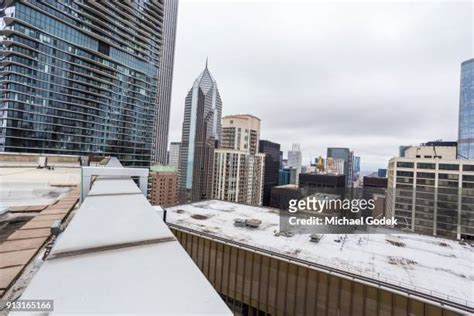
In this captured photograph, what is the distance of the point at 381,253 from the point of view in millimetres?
6840

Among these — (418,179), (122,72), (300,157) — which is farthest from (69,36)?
(300,157)

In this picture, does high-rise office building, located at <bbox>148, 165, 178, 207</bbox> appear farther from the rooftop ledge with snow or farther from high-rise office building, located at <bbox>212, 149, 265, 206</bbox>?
the rooftop ledge with snow

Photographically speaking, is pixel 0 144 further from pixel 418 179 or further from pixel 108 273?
pixel 418 179

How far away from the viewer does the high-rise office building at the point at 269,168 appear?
84.6m

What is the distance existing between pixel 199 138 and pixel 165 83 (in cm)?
4022

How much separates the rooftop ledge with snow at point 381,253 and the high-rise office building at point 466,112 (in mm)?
83637

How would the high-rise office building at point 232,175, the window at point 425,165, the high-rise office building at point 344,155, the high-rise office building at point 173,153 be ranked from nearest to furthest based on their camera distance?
1. the window at point 425,165
2. the high-rise office building at point 232,175
3. the high-rise office building at point 173,153
4. the high-rise office building at point 344,155

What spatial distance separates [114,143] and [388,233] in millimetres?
50367

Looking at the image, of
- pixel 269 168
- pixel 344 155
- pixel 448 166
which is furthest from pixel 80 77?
pixel 344 155

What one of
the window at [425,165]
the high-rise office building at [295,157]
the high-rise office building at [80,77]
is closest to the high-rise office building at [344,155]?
the high-rise office building at [295,157]

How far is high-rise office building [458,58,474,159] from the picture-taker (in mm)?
67994

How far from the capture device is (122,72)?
49.1 meters

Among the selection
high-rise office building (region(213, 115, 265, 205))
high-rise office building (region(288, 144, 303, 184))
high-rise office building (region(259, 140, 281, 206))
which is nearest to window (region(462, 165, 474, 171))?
high-rise office building (region(213, 115, 265, 205))

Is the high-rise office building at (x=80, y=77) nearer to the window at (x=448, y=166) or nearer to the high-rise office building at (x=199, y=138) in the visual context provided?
the high-rise office building at (x=199, y=138)
